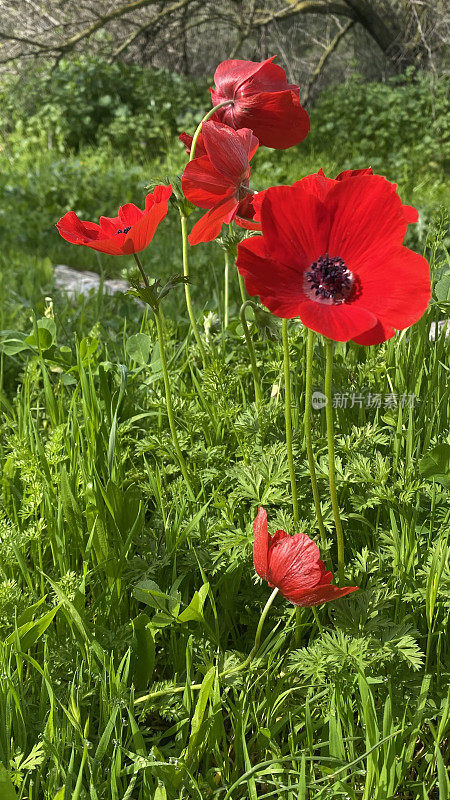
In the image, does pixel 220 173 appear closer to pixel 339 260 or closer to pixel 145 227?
pixel 145 227

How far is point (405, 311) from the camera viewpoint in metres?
0.93

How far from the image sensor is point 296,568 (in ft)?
3.41

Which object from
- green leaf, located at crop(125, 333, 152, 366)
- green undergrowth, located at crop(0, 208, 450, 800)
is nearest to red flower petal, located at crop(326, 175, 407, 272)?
green undergrowth, located at crop(0, 208, 450, 800)

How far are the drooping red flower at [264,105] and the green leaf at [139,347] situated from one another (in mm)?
810

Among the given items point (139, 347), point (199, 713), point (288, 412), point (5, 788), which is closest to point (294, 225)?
point (288, 412)

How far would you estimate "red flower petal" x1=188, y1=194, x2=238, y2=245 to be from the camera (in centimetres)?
120

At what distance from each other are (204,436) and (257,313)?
1.33 ft

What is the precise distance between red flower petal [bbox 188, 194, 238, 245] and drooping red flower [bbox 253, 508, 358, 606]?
0.51m

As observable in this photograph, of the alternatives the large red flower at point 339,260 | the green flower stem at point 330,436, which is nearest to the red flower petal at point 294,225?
the large red flower at point 339,260

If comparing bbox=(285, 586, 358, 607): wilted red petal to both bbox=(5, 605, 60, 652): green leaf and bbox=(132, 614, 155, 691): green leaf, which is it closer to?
bbox=(132, 614, 155, 691): green leaf

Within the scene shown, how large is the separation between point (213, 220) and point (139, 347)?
823 mm

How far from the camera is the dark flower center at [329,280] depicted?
973mm

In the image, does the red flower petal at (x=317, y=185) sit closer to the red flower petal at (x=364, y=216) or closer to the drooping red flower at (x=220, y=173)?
the red flower petal at (x=364, y=216)

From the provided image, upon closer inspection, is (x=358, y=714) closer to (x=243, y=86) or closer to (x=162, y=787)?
(x=162, y=787)
